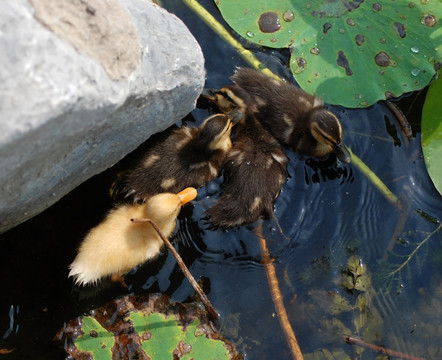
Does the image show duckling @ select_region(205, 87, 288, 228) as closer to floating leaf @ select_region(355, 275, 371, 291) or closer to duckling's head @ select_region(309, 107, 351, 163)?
duckling's head @ select_region(309, 107, 351, 163)

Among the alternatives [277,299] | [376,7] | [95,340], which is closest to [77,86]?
[95,340]

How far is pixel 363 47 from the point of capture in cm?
283

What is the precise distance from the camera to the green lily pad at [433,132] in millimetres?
2721

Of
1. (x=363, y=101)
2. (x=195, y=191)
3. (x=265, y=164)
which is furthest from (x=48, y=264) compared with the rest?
(x=363, y=101)

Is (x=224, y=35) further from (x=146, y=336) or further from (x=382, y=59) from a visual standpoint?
(x=146, y=336)

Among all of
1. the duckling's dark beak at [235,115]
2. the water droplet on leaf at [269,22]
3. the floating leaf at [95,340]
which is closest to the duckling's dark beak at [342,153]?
the duckling's dark beak at [235,115]

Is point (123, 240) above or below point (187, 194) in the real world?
above

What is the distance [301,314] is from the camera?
252cm

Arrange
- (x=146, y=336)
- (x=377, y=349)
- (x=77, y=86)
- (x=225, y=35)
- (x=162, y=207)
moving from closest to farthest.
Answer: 1. (x=77, y=86)
2. (x=146, y=336)
3. (x=162, y=207)
4. (x=377, y=349)
5. (x=225, y=35)

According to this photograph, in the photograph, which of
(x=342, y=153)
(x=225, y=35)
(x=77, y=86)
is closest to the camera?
(x=77, y=86)

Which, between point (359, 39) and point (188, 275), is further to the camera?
point (359, 39)

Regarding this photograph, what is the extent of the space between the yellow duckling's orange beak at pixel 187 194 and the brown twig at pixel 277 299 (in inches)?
14.6

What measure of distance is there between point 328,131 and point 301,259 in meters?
0.61

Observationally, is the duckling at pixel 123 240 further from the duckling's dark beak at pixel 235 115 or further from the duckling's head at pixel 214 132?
the duckling's dark beak at pixel 235 115
